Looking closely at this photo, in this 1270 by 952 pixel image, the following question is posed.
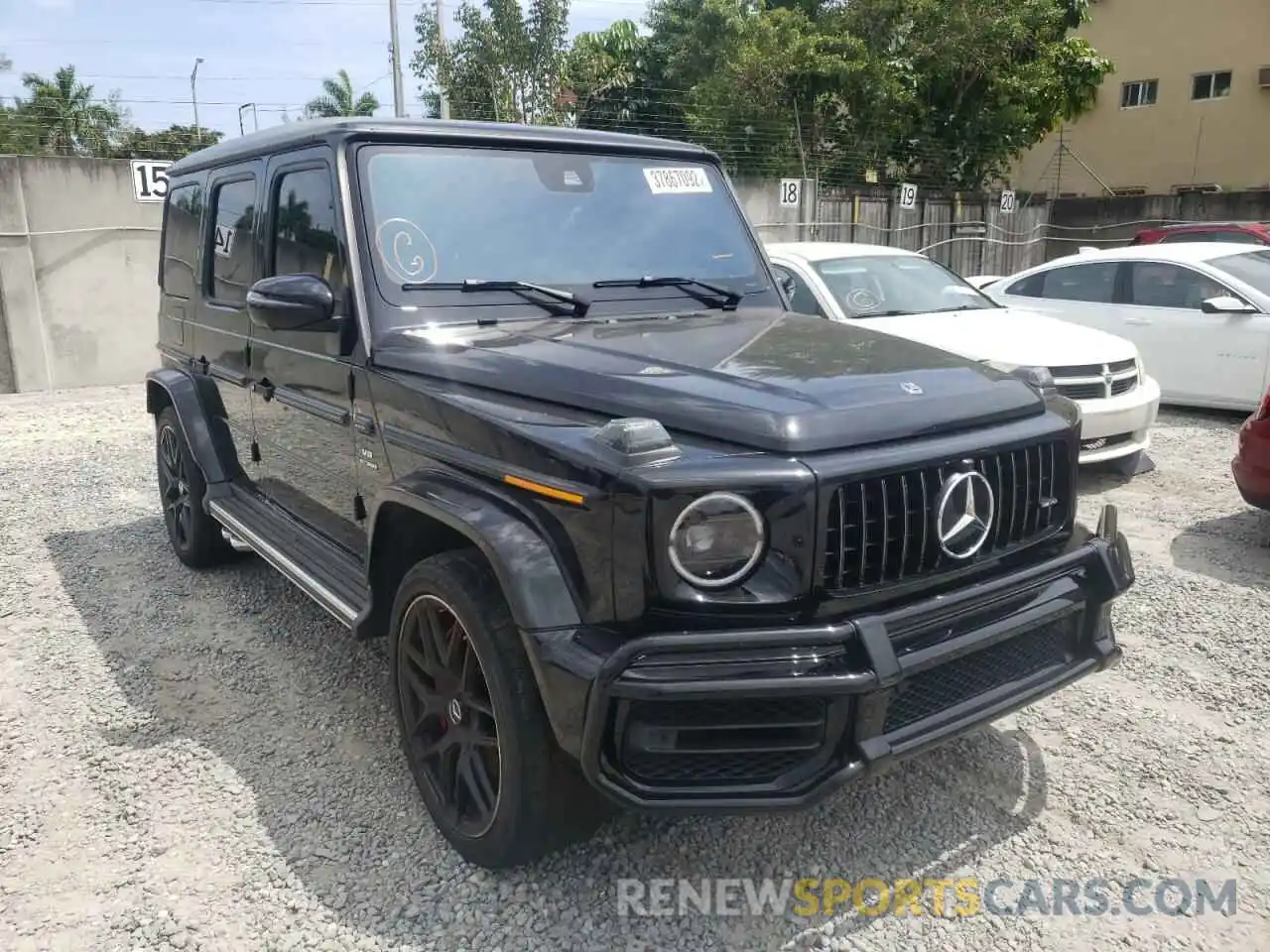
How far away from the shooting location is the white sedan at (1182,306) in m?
8.01

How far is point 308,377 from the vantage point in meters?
3.63

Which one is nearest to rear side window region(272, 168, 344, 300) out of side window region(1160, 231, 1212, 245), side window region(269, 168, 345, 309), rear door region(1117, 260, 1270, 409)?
side window region(269, 168, 345, 309)

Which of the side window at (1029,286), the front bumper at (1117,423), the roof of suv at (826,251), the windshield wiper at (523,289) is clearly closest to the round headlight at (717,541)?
the windshield wiper at (523,289)

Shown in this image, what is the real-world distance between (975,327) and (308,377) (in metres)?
4.83

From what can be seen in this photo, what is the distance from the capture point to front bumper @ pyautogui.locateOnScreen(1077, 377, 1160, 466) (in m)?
6.26

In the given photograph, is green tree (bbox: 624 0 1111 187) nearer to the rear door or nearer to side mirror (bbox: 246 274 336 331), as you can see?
the rear door

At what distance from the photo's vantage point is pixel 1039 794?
3131 mm

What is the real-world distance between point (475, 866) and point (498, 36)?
2056 cm

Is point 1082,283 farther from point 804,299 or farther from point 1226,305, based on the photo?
point 804,299

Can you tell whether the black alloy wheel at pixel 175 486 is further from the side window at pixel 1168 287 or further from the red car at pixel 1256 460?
the side window at pixel 1168 287

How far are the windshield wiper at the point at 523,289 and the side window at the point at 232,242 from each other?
1230mm

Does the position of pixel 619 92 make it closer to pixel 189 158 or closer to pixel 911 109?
pixel 911 109

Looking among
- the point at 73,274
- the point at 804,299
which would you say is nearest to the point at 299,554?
the point at 804,299

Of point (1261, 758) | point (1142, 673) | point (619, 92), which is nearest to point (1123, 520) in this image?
point (1142, 673)
